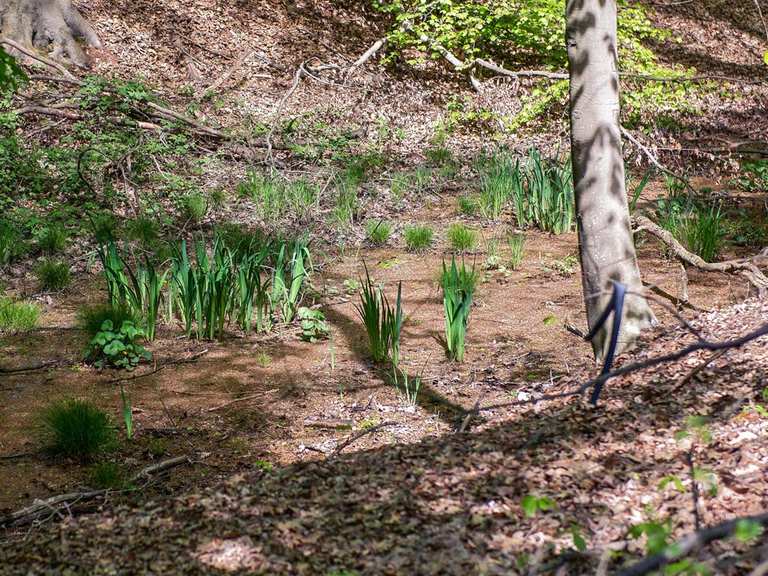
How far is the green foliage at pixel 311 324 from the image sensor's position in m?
4.81

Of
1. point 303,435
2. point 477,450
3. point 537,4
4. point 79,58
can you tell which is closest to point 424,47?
point 537,4

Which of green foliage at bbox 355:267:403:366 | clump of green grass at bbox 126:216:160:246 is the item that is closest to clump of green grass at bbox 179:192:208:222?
clump of green grass at bbox 126:216:160:246

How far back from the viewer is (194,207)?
23.0ft

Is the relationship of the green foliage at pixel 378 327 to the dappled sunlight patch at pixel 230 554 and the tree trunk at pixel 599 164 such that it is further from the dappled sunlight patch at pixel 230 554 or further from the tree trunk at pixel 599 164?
the dappled sunlight patch at pixel 230 554

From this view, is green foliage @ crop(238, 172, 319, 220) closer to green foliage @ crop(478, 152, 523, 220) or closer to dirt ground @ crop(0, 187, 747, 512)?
dirt ground @ crop(0, 187, 747, 512)

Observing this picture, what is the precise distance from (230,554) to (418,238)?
4.71 metres

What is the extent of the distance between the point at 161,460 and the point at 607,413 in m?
1.96

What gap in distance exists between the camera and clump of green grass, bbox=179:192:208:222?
7008mm

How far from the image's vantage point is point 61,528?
2.32 metres

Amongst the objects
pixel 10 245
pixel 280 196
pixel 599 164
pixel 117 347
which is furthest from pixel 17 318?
pixel 599 164

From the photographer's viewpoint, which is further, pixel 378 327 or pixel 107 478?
pixel 378 327

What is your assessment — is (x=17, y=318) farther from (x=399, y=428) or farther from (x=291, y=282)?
(x=399, y=428)

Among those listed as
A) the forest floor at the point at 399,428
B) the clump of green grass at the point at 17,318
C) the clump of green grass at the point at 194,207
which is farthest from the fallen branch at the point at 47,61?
the clump of green grass at the point at 17,318

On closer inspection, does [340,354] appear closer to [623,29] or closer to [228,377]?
[228,377]
